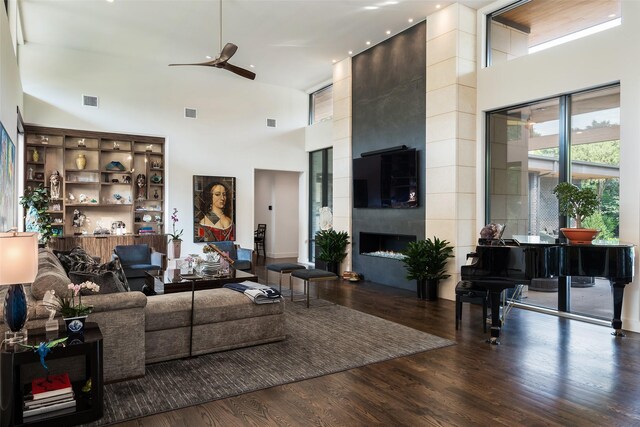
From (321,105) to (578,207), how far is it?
7126 mm

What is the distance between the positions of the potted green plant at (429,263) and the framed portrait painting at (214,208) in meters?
4.85

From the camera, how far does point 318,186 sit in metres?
10.7

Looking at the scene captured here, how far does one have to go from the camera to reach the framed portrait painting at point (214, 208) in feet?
31.3

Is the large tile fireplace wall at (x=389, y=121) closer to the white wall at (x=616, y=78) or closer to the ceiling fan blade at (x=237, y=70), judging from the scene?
the white wall at (x=616, y=78)

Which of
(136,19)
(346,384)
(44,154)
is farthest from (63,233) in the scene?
(346,384)

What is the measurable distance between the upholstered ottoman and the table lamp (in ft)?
3.74

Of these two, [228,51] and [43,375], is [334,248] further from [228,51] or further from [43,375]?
[43,375]

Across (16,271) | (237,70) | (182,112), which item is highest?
(182,112)

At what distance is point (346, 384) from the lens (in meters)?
3.34

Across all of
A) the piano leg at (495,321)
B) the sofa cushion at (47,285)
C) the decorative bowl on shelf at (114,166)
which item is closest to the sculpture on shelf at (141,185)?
the decorative bowl on shelf at (114,166)

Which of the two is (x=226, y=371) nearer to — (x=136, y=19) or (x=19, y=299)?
(x=19, y=299)

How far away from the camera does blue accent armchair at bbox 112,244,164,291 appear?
6895 mm

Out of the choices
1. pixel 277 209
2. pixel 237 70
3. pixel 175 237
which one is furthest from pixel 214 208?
pixel 237 70

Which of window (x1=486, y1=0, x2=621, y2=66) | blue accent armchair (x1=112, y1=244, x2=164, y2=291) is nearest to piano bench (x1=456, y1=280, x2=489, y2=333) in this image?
window (x1=486, y1=0, x2=621, y2=66)
